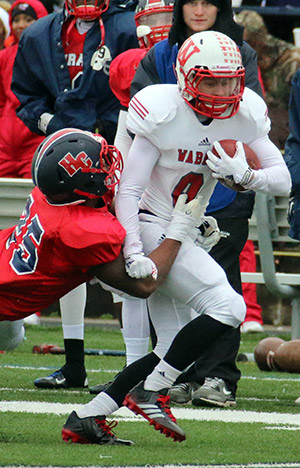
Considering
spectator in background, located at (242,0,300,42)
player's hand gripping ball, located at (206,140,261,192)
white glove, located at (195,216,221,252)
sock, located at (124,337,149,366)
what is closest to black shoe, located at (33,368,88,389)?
sock, located at (124,337,149,366)

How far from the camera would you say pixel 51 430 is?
173 inches

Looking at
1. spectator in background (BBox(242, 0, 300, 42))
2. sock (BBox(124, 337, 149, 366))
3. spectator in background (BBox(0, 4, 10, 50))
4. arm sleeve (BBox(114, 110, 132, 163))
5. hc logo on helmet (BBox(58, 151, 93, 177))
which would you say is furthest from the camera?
spectator in background (BBox(242, 0, 300, 42))

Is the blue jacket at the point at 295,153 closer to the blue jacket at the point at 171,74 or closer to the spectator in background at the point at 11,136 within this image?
the blue jacket at the point at 171,74

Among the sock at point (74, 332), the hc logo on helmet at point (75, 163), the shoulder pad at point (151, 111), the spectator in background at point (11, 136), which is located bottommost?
the spectator in background at point (11, 136)

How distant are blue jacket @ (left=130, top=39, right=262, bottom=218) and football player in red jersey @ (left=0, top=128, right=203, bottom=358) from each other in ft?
3.59

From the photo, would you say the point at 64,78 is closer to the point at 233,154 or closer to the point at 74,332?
the point at 74,332

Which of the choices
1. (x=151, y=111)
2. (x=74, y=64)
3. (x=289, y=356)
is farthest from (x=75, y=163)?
(x=289, y=356)

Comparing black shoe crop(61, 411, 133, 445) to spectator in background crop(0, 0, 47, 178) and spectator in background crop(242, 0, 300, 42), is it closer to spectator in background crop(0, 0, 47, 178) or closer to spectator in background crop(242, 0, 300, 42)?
spectator in background crop(0, 0, 47, 178)

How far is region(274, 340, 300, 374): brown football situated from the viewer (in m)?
6.54

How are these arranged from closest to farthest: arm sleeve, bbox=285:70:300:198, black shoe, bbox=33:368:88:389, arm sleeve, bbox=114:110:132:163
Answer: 1. arm sleeve, bbox=114:110:132:163
2. black shoe, bbox=33:368:88:389
3. arm sleeve, bbox=285:70:300:198

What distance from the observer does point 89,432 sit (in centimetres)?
416

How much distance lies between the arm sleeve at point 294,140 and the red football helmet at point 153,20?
0.70 metres

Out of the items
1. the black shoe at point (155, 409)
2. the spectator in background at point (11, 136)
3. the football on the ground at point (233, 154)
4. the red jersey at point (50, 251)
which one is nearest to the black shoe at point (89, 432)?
the black shoe at point (155, 409)

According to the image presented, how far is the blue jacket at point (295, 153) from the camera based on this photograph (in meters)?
5.89
